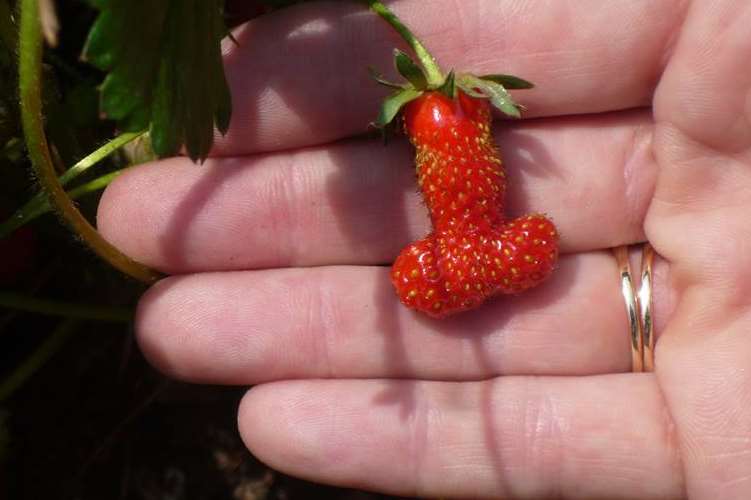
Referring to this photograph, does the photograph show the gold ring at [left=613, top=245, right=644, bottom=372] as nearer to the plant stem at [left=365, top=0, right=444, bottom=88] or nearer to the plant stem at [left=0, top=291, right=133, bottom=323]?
the plant stem at [left=365, top=0, right=444, bottom=88]

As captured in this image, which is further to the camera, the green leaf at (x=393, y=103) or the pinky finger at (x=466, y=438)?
the pinky finger at (x=466, y=438)

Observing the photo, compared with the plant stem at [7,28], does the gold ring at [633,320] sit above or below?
below

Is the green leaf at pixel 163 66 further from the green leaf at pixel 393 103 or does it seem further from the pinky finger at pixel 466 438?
the pinky finger at pixel 466 438

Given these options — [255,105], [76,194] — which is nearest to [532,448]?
[255,105]

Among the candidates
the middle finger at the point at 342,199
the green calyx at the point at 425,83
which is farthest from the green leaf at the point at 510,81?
the middle finger at the point at 342,199

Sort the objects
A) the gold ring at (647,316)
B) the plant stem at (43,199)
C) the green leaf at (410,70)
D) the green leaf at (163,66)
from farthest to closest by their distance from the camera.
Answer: the gold ring at (647,316) → the plant stem at (43,199) → the green leaf at (410,70) → the green leaf at (163,66)

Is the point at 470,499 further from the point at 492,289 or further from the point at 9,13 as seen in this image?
the point at 9,13
